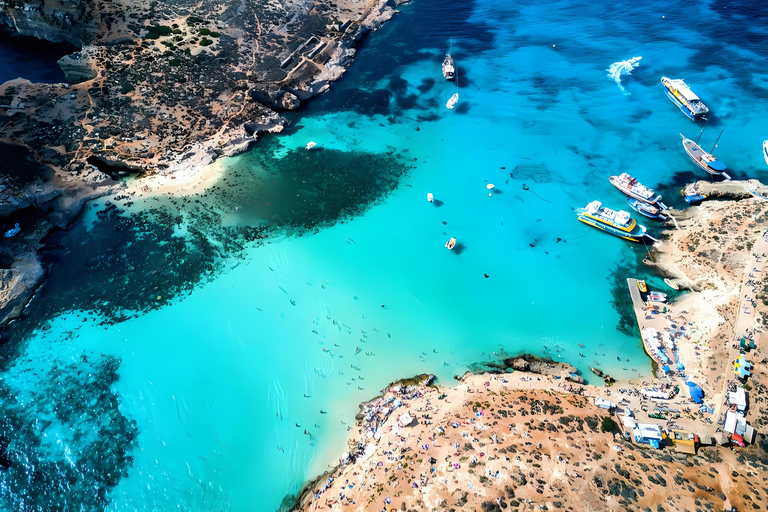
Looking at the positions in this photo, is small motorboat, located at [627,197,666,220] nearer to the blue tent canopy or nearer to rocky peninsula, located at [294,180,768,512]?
rocky peninsula, located at [294,180,768,512]

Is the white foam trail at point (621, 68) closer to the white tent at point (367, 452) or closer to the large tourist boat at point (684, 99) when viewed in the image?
the large tourist boat at point (684, 99)

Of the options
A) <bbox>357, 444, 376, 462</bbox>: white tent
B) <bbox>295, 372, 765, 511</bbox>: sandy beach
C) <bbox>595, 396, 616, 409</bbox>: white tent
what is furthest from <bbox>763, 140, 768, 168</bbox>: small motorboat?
<bbox>357, 444, 376, 462</bbox>: white tent

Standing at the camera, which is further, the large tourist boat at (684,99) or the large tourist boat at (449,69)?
the large tourist boat at (449,69)

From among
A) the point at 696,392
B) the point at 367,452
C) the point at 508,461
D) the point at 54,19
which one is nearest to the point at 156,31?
the point at 54,19

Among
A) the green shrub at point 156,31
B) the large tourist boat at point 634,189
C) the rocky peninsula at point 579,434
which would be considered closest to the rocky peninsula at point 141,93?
the green shrub at point 156,31

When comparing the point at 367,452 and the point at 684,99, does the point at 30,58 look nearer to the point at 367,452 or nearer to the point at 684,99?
the point at 367,452

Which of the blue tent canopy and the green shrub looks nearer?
Result: the blue tent canopy

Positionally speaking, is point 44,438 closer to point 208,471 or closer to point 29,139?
point 208,471
